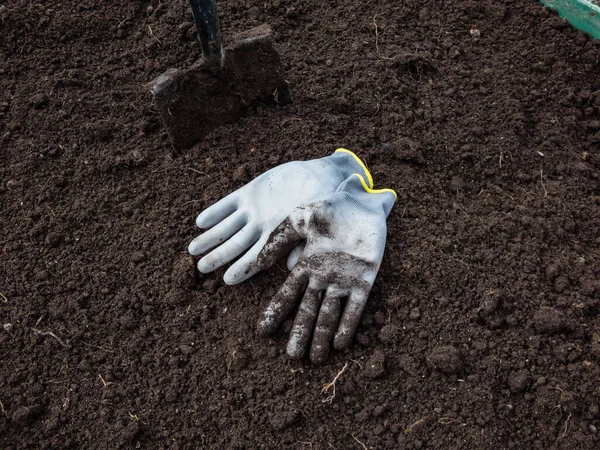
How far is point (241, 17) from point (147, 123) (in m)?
0.75

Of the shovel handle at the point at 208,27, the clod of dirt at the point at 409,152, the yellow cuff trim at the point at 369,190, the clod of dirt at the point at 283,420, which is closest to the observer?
the clod of dirt at the point at 283,420

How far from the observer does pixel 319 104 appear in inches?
96.6

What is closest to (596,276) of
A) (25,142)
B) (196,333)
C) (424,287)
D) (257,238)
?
(424,287)

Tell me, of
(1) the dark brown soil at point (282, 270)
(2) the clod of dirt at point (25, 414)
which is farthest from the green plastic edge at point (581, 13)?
(2) the clod of dirt at point (25, 414)

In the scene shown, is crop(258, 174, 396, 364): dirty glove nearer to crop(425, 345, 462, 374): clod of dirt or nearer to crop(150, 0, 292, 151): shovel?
crop(425, 345, 462, 374): clod of dirt

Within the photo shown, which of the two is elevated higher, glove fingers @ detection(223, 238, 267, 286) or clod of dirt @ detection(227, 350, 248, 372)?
glove fingers @ detection(223, 238, 267, 286)

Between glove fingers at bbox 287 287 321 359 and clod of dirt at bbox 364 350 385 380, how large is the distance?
0.22m

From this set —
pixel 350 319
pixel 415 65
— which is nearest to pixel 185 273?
pixel 350 319

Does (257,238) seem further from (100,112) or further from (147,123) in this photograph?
(100,112)

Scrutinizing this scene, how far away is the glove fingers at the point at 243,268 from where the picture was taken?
1.96 meters

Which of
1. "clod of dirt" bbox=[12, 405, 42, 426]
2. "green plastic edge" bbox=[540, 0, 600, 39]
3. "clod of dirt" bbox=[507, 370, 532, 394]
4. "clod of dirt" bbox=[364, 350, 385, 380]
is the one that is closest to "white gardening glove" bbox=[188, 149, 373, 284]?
"clod of dirt" bbox=[364, 350, 385, 380]

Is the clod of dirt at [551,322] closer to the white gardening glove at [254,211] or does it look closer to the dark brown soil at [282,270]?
the dark brown soil at [282,270]

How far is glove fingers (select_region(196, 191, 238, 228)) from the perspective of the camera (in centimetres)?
208

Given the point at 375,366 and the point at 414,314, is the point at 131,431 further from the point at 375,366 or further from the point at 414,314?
the point at 414,314
